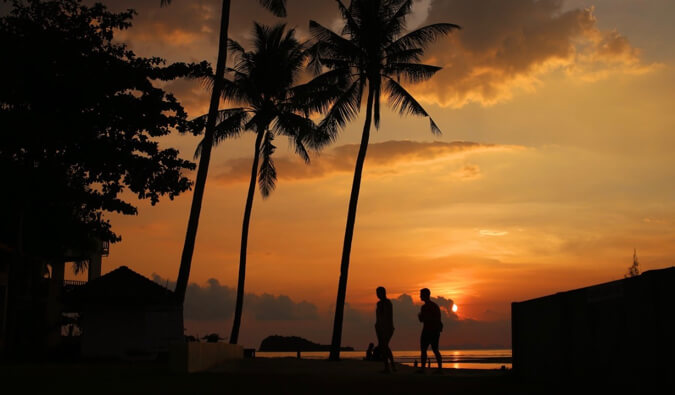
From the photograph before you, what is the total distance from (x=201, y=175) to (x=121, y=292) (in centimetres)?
489

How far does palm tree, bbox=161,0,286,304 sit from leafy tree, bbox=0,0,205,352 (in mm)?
1020

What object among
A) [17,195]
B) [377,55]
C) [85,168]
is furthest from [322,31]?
[17,195]

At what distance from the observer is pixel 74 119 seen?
2333 cm

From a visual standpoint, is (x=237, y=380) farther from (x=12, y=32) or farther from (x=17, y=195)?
(x=12, y=32)

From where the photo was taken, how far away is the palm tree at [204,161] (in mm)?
22078

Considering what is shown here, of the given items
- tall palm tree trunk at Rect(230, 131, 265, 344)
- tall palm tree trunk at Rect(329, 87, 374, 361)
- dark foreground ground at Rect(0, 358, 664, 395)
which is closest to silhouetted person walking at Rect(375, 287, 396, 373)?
dark foreground ground at Rect(0, 358, 664, 395)

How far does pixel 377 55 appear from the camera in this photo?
91.9 ft

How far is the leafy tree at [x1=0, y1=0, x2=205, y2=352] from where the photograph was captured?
75.8 feet

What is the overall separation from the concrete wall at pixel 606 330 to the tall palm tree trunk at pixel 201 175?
1211 cm

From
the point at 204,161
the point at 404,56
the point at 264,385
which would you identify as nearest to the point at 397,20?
the point at 404,56

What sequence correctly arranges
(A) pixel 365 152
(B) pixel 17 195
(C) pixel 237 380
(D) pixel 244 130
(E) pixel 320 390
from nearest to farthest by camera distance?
1. (E) pixel 320 390
2. (C) pixel 237 380
3. (B) pixel 17 195
4. (A) pixel 365 152
5. (D) pixel 244 130

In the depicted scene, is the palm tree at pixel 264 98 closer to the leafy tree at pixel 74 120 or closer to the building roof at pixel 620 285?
the leafy tree at pixel 74 120

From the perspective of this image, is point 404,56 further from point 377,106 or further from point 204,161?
point 204,161

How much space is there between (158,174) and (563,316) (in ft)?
54.6
